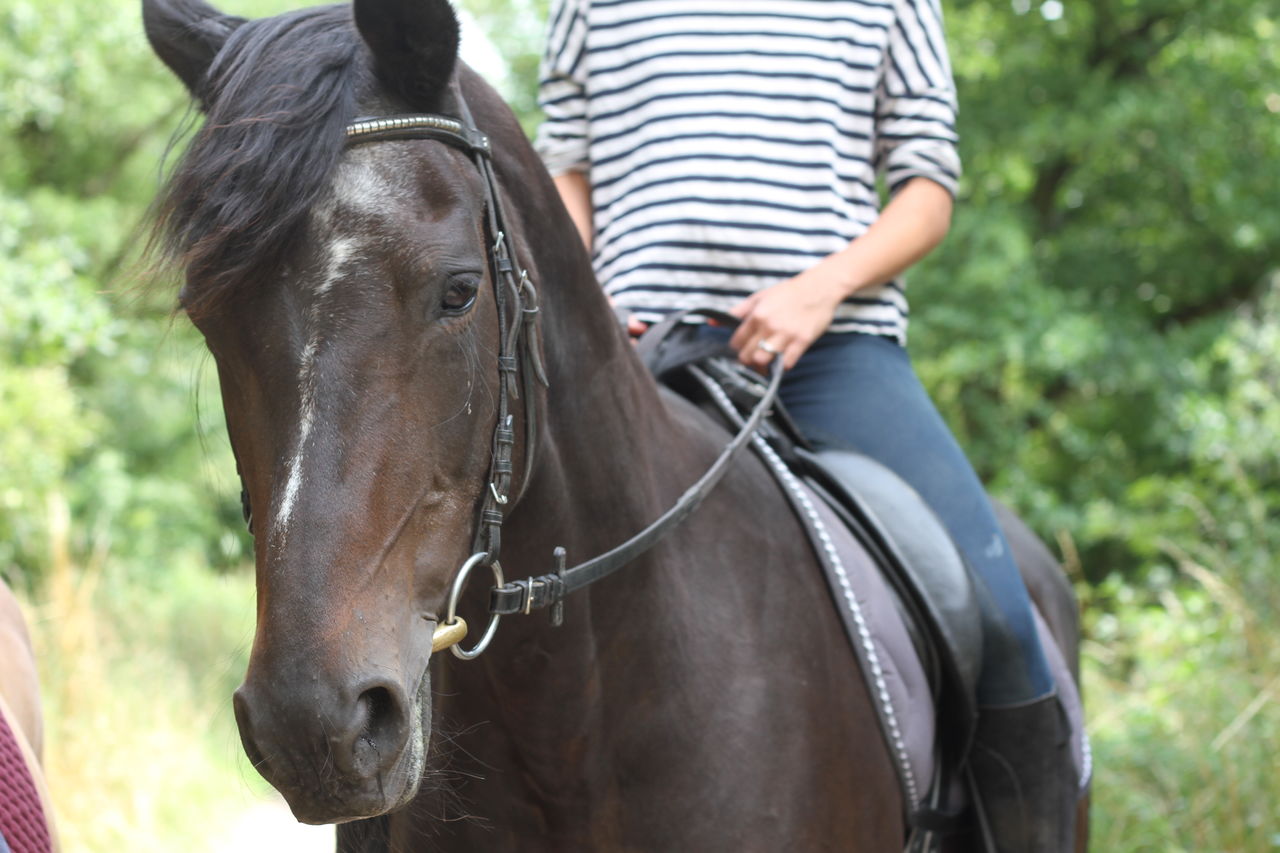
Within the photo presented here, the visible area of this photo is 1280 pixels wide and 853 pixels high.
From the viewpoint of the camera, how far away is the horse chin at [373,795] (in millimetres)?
1453

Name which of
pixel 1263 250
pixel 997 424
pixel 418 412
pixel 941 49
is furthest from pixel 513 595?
pixel 1263 250

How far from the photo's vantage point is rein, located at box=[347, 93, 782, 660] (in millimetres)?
1614

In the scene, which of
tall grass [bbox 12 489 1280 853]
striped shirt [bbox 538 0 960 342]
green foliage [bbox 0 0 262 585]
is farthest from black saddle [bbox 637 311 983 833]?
green foliage [bbox 0 0 262 585]

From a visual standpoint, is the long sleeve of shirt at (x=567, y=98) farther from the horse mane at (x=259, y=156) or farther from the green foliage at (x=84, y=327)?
the green foliage at (x=84, y=327)

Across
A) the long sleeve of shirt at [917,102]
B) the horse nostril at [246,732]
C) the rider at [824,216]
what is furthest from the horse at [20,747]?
the long sleeve of shirt at [917,102]

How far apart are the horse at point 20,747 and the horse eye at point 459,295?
113 centimetres

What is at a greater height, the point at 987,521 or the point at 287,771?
the point at 287,771

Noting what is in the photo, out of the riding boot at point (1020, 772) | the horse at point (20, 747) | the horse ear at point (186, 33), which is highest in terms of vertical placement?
the horse ear at point (186, 33)

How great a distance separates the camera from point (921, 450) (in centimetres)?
277

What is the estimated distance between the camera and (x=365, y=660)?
1415 millimetres

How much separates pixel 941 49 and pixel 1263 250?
1004cm

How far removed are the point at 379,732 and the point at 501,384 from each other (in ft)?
1.63

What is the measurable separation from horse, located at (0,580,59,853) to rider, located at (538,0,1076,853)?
5.11ft

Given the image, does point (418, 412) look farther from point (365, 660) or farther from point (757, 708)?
point (757, 708)
